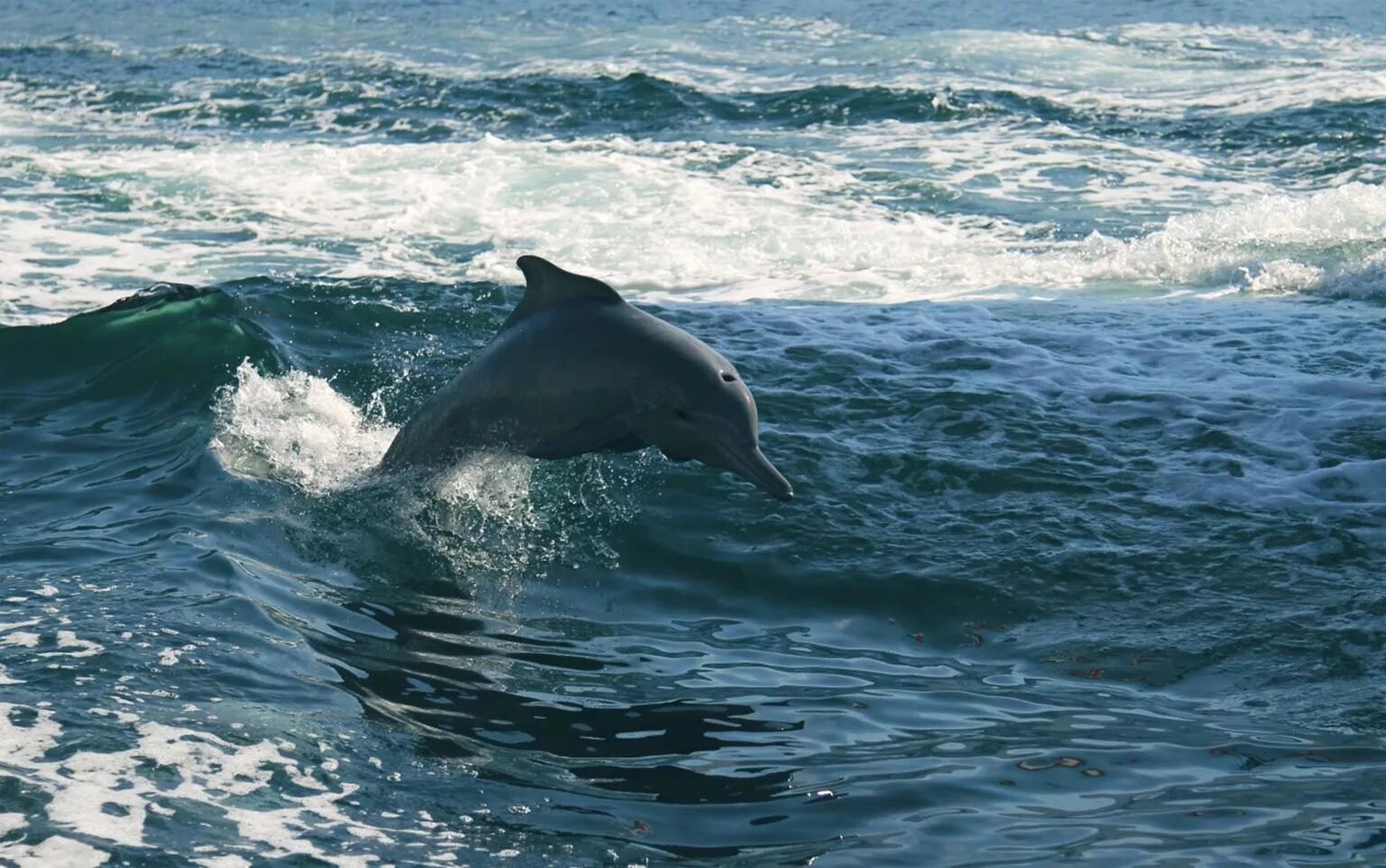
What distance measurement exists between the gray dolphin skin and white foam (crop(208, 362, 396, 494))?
5.10 feet

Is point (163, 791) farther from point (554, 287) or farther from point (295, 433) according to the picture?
point (295, 433)

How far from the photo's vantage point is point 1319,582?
8.88 m

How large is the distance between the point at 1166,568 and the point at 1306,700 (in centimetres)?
172

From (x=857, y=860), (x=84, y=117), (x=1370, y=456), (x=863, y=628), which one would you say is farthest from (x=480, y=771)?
(x=84, y=117)

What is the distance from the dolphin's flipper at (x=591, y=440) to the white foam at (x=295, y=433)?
2246 mm

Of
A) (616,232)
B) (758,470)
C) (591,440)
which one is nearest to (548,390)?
(591,440)

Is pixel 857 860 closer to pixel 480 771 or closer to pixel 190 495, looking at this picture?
pixel 480 771

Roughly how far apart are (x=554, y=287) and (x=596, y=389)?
0.65 meters

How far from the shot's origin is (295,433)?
11172 mm

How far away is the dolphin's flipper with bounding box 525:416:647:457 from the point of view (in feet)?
27.2

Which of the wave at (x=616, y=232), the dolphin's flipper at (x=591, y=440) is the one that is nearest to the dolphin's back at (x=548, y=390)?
the dolphin's flipper at (x=591, y=440)

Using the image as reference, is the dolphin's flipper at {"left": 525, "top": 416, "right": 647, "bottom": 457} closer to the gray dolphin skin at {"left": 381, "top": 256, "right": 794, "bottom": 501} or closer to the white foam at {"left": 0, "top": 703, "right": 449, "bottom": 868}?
the gray dolphin skin at {"left": 381, "top": 256, "right": 794, "bottom": 501}

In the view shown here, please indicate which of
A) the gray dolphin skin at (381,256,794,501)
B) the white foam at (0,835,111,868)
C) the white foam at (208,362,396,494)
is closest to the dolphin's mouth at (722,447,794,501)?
the gray dolphin skin at (381,256,794,501)

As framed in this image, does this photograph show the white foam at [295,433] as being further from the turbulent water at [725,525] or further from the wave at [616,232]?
the wave at [616,232]
